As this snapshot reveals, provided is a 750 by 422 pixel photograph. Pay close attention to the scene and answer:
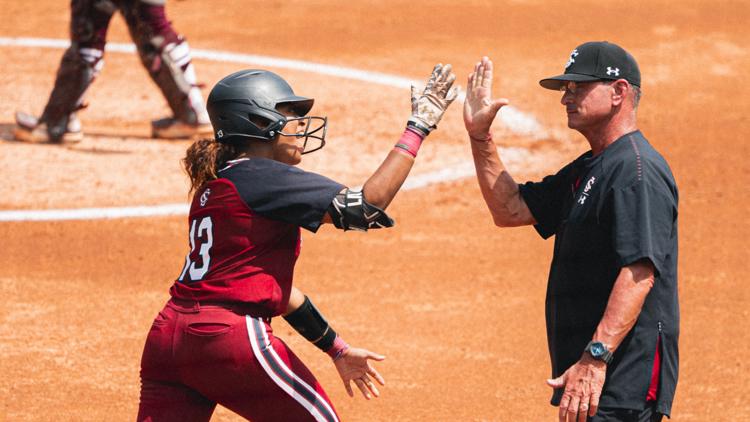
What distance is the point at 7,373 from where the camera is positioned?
6543 mm

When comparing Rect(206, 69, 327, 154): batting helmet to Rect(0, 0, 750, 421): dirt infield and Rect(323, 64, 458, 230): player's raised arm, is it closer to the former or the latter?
Rect(323, 64, 458, 230): player's raised arm

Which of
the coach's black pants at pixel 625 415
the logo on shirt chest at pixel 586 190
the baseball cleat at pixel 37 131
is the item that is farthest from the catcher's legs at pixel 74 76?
the coach's black pants at pixel 625 415

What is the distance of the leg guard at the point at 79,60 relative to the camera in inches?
412

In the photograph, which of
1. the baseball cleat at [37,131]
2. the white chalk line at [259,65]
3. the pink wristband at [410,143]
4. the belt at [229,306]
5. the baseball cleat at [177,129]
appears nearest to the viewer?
the belt at [229,306]

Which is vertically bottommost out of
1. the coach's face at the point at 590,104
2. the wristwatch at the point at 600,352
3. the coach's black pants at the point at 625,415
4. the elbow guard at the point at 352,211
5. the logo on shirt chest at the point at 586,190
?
the coach's black pants at the point at 625,415

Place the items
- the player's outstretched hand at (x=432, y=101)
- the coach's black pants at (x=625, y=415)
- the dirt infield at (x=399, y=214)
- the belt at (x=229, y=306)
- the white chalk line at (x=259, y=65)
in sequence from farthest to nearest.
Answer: the white chalk line at (x=259, y=65) < the dirt infield at (x=399, y=214) < the player's outstretched hand at (x=432, y=101) < the belt at (x=229, y=306) < the coach's black pants at (x=625, y=415)

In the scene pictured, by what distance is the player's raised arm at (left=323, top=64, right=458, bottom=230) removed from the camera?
13.6 ft

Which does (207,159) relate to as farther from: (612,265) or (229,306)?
(612,265)

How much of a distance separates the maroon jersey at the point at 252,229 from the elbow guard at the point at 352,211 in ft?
0.11

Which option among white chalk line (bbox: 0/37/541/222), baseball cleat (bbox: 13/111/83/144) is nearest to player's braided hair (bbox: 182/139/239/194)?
white chalk line (bbox: 0/37/541/222)

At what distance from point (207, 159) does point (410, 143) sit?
29.7 inches

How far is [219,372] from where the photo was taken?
13.5ft

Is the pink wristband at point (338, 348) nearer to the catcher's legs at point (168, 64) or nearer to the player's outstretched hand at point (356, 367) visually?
the player's outstretched hand at point (356, 367)

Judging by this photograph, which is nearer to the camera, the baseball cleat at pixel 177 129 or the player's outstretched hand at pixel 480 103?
the player's outstretched hand at pixel 480 103
